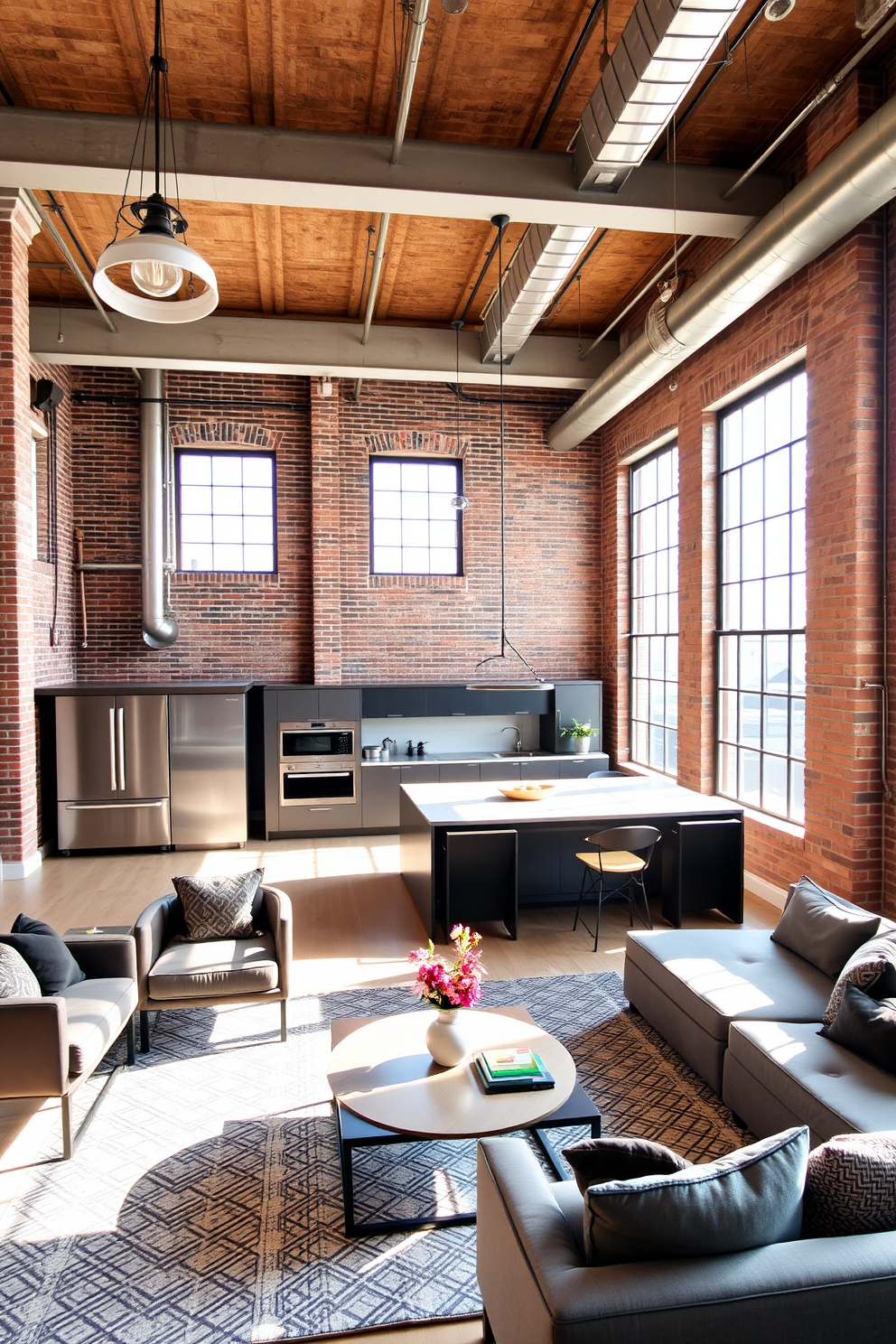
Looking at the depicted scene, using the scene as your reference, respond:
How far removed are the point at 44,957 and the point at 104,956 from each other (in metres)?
0.32

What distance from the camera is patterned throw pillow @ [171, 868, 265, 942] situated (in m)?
4.05

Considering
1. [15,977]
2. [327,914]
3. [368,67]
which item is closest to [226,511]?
[327,914]

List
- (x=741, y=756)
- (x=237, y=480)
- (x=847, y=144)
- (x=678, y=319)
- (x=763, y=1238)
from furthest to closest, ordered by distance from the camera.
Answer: (x=237, y=480), (x=741, y=756), (x=678, y=319), (x=847, y=144), (x=763, y=1238)

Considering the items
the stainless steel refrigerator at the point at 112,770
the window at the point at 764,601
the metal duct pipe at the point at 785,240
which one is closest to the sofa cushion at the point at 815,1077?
the window at the point at 764,601

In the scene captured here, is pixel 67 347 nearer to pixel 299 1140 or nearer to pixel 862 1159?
pixel 299 1140

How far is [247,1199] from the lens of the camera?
2764 millimetres

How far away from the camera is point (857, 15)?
3.63 metres

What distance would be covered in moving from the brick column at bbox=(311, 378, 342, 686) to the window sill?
0.46m

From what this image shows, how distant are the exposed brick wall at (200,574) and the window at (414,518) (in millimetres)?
753

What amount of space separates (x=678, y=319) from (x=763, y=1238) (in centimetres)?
548

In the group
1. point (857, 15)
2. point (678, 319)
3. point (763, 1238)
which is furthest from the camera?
point (678, 319)

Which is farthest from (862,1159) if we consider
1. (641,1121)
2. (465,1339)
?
(641,1121)

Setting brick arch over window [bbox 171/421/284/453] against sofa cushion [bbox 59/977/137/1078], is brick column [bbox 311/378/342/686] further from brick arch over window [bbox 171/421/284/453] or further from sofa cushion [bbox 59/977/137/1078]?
sofa cushion [bbox 59/977/137/1078]

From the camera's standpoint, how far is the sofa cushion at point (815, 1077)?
2.52m
